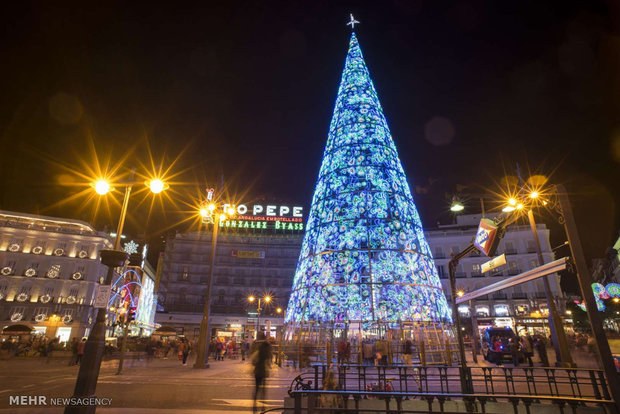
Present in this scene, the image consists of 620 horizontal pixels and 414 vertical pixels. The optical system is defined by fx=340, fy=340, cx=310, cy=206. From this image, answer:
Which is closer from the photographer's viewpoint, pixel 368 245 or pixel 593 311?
pixel 593 311

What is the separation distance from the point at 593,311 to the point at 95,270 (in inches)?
2208

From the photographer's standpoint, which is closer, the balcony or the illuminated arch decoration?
the illuminated arch decoration

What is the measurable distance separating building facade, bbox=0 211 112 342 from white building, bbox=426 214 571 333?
153 ft

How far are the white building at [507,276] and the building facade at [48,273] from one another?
153 ft

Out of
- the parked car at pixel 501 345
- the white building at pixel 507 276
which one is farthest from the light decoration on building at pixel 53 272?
the parked car at pixel 501 345

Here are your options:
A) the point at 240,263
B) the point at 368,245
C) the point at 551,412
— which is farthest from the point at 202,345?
the point at 240,263

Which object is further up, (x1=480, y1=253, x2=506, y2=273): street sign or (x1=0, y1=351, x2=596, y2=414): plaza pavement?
(x1=480, y1=253, x2=506, y2=273): street sign

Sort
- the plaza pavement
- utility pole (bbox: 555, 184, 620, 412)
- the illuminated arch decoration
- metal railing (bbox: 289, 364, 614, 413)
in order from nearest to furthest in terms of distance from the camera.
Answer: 1. metal railing (bbox: 289, 364, 614, 413)
2. utility pole (bbox: 555, 184, 620, 412)
3. the plaza pavement
4. the illuminated arch decoration

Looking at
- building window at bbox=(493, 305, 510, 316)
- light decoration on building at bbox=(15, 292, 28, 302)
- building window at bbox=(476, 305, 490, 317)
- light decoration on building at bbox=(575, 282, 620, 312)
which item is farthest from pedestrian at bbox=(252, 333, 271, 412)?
light decoration on building at bbox=(15, 292, 28, 302)

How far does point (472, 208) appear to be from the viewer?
5650 cm

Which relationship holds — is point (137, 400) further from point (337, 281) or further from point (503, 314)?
point (503, 314)

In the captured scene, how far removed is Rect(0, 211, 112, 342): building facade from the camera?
44.1 m

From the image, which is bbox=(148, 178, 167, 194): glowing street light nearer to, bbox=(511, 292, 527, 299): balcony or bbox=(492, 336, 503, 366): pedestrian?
bbox=(492, 336, 503, 366): pedestrian

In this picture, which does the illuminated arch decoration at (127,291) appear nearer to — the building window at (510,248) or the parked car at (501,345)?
the parked car at (501,345)
